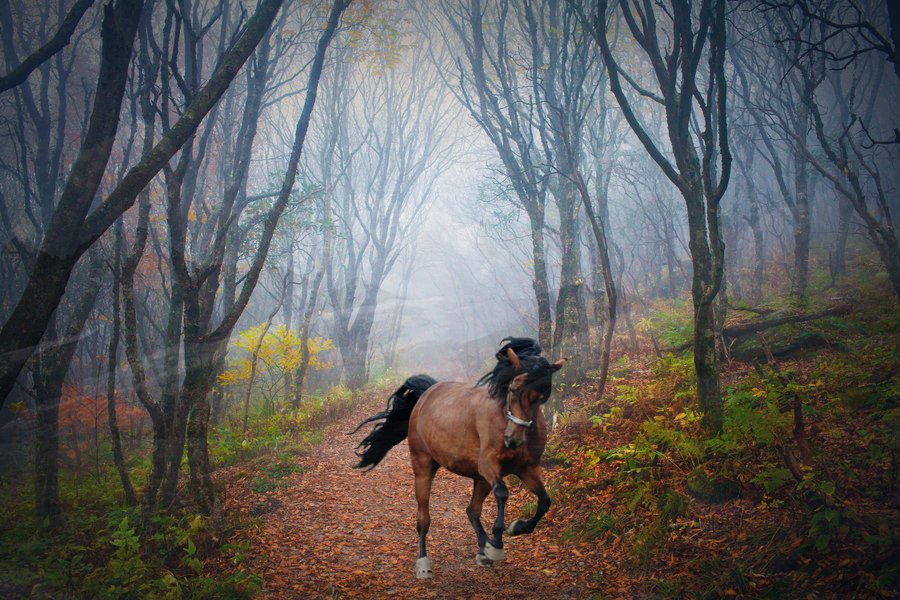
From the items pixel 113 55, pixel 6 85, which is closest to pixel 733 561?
pixel 113 55

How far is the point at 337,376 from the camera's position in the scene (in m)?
20.4

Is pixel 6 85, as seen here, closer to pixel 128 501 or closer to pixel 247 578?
pixel 128 501

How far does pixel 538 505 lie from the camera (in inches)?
144

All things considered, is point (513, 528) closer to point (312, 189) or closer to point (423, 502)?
point (423, 502)

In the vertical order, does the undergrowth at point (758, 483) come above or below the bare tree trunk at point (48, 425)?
below

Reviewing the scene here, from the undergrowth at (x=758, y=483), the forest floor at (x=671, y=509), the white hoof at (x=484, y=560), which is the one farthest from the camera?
the white hoof at (x=484, y=560)

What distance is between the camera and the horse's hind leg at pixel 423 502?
4.55m

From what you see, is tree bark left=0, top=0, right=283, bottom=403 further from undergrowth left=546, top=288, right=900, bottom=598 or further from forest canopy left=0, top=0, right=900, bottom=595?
undergrowth left=546, top=288, right=900, bottom=598

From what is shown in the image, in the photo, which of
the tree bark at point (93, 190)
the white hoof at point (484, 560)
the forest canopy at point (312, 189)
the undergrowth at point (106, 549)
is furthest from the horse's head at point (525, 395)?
the tree bark at point (93, 190)

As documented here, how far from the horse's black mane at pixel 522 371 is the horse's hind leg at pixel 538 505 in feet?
2.56

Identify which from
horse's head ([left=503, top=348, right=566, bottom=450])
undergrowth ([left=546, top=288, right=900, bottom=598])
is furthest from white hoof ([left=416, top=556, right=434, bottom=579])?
horse's head ([left=503, top=348, right=566, bottom=450])

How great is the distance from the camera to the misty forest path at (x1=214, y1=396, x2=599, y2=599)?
13.9 feet

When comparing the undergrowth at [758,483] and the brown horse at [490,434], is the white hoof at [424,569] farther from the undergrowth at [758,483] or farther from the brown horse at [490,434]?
the undergrowth at [758,483]

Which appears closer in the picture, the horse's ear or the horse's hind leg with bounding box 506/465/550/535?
→ the horse's hind leg with bounding box 506/465/550/535
